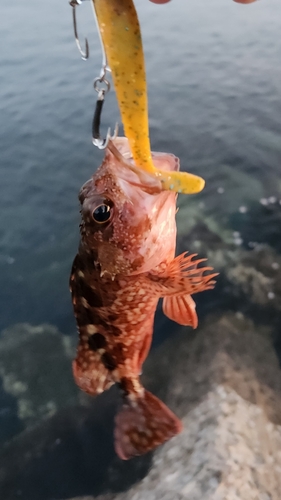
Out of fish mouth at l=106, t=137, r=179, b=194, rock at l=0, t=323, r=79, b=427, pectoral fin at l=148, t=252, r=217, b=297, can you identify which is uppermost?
fish mouth at l=106, t=137, r=179, b=194

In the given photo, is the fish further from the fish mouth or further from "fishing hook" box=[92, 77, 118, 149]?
"fishing hook" box=[92, 77, 118, 149]

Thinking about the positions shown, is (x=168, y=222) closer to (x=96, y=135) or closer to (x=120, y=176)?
(x=120, y=176)

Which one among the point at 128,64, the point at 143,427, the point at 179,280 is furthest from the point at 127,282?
the point at 128,64

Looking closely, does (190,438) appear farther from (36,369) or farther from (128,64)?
(128,64)

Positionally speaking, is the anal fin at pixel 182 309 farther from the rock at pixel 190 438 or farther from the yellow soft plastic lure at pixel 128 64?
the rock at pixel 190 438

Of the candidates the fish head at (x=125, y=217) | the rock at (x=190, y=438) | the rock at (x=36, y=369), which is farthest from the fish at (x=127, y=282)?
the rock at (x=36, y=369)

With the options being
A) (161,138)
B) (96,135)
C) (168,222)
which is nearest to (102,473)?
(168,222)

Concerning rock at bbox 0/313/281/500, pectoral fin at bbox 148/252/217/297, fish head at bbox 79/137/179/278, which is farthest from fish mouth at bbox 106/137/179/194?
rock at bbox 0/313/281/500
